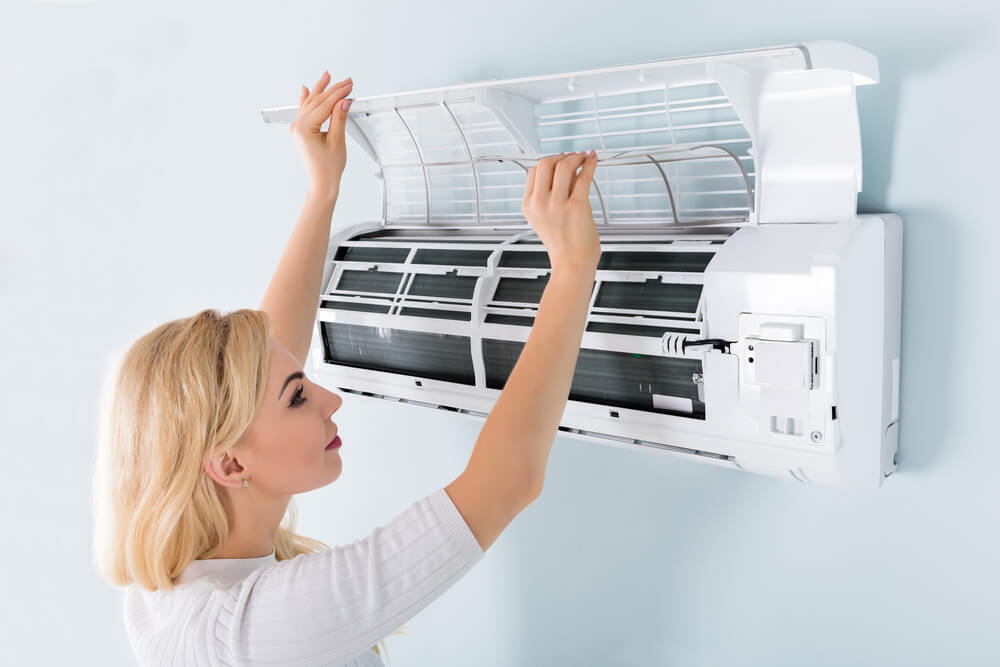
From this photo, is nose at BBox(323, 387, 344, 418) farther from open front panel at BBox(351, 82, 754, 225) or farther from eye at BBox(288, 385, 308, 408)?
open front panel at BBox(351, 82, 754, 225)

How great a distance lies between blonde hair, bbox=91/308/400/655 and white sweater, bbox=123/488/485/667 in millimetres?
99

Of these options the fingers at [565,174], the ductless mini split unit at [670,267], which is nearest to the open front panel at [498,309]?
the ductless mini split unit at [670,267]

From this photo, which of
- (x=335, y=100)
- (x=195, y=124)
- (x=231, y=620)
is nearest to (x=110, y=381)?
(x=231, y=620)

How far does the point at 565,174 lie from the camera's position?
0.87m

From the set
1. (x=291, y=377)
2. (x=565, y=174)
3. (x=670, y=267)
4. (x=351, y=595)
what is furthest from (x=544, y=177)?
(x=351, y=595)

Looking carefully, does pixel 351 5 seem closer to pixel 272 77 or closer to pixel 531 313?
pixel 272 77

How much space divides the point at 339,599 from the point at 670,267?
460 millimetres

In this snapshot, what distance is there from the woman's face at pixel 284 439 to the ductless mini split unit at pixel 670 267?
0.19 metres

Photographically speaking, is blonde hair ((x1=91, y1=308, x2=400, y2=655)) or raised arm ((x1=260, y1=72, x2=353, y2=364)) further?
raised arm ((x1=260, y1=72, x2=353, y2=364))

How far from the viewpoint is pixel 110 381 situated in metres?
0.93

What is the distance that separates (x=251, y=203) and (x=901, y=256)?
42.4 inches

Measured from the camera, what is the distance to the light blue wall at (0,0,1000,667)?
0.85 m

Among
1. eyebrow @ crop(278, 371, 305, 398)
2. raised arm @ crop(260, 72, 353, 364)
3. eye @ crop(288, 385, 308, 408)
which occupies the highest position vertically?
raised arm @ crop(260, 72, 353, 364)

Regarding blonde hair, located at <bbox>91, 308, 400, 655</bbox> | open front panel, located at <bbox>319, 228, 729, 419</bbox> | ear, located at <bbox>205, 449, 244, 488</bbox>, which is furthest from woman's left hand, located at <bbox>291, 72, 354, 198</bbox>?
ear, located at <bbox>205, 449, 244, 488</bbox>
